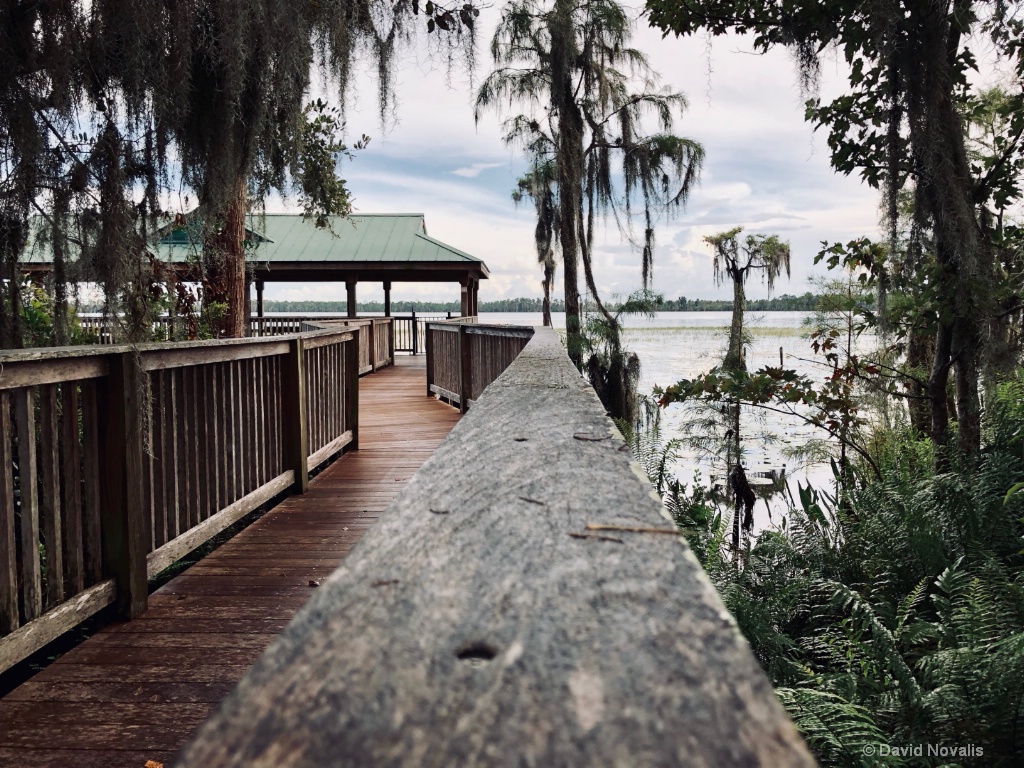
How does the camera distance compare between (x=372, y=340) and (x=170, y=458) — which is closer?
(x=170, y=458)

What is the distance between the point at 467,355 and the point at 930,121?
5.51 metres

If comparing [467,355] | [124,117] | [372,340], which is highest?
[124,117]

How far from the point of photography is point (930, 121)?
493 centimetres

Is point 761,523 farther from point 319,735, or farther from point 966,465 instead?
point 319,735

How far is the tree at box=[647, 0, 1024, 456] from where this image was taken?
485 cm

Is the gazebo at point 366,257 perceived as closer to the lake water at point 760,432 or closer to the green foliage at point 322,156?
the lake water at point 760,432

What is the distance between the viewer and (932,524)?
15.0 feet

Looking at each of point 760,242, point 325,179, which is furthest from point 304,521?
point 760,242

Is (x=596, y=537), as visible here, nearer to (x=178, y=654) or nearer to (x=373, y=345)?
(x=178, y=654)

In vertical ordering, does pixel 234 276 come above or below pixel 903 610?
above

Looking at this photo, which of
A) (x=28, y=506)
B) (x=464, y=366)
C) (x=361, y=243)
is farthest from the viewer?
(x=361, y=243)

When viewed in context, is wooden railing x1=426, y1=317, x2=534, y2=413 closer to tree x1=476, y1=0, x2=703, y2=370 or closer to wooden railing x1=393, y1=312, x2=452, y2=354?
tree x1=476, y1=0, x2=703, y2=370

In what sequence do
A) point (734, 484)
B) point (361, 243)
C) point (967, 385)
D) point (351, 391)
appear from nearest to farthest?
point (967, 385) < point (351, 391) < point (734, 484) < point (361, 243)

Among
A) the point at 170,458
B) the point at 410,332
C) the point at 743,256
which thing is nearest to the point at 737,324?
the point at 743,256
